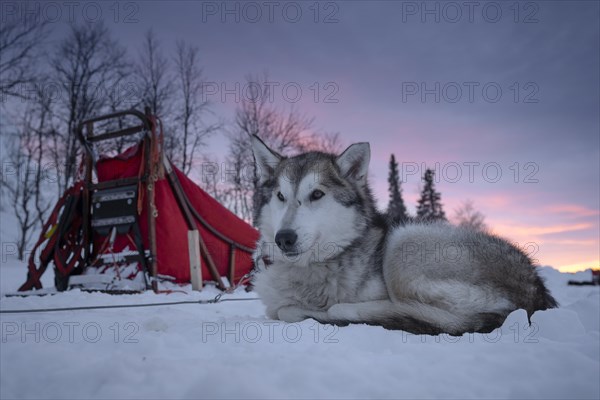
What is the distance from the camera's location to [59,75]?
16969 mm

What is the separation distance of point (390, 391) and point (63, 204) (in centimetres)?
705

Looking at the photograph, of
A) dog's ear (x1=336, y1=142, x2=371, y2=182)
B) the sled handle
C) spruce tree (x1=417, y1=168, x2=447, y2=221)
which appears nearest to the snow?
dog's ear (x1=336, y1=142, x2=371, y2=182)

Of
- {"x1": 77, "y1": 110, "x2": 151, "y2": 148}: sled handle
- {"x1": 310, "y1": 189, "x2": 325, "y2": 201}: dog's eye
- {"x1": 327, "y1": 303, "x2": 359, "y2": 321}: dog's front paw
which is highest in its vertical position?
{"x1": 77, "y1": 110, "x2": 151, "y2": 148}: sled handle

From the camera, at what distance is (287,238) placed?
9.39 feet

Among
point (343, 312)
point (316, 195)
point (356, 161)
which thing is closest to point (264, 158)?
point (316, 195)

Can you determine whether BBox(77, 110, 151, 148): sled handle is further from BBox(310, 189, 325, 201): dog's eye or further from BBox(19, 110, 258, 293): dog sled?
BBox(310, 189, 325, 201): dog's eye

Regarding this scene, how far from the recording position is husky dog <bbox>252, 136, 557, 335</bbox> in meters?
2.62

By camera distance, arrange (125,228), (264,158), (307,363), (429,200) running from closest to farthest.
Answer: (307,363), (264,158), (125,228), (429,200)

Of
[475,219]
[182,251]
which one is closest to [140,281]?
[182,251]

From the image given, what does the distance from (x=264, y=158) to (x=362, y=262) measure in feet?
4.58

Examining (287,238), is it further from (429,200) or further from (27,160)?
(429,200)

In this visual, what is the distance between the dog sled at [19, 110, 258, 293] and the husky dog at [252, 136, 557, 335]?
3176 millimetres

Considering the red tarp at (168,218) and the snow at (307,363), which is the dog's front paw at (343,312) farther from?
the red tarp at (168,218)

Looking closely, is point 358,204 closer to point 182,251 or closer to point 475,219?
point 182,251
